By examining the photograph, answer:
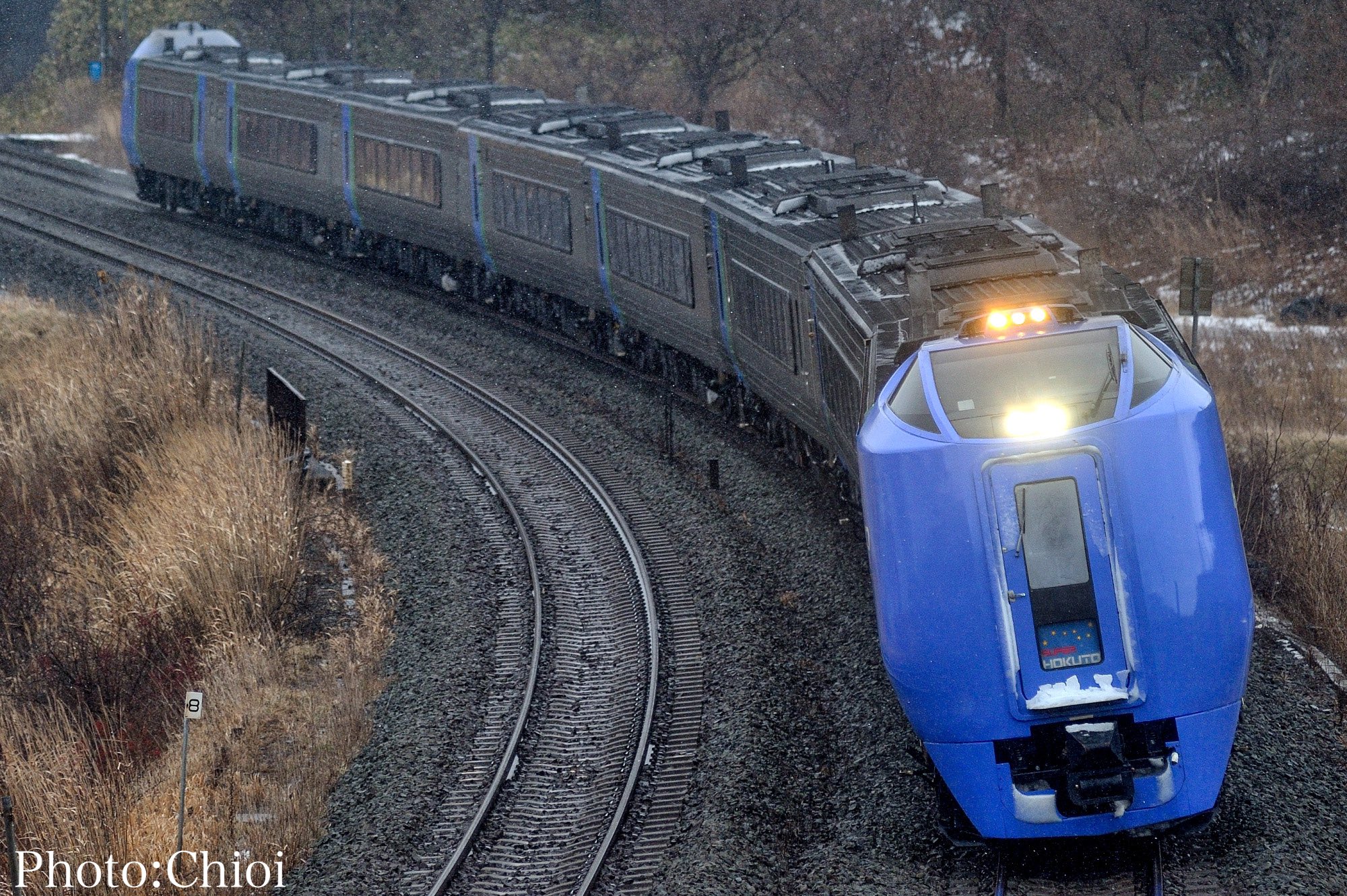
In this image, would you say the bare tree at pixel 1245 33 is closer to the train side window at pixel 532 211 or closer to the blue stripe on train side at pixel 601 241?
the train side window at pixel 532 211

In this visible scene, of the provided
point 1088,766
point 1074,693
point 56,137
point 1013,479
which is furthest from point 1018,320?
point 56,137

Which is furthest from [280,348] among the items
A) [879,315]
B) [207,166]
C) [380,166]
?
[879,315]

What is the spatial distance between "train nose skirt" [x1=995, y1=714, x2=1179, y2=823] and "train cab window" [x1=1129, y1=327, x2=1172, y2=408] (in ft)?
6.20

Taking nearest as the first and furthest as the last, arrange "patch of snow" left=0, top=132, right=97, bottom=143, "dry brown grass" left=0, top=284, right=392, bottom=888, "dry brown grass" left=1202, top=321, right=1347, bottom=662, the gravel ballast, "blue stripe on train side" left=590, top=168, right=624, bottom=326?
the gravel ballast → "dry brown grass" left=0, top=284, right=392, bottom=888 → "dry brown grass" left=1202, top=321, right=1347, bottom=662 → "blue stripe on train side" left=590, top=168, right=624, bottom=326 → "patch of snow" left=0, top=132, right=97, bottom=143

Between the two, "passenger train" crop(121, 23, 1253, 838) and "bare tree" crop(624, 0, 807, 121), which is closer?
"passenger train" crop(121, 23, 1253, 838)

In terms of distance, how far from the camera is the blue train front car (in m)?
8.68

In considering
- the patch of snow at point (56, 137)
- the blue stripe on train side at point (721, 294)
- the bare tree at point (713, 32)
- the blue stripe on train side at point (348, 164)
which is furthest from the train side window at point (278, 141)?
the patch of snow at point (56, 137)

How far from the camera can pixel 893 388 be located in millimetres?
9578

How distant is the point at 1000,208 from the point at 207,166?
22.2 m

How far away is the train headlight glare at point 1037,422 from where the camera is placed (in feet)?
29.1

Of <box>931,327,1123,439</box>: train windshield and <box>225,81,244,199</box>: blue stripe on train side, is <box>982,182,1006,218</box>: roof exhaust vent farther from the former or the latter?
<box>225,81,244,199</box>: blue stripe on train side

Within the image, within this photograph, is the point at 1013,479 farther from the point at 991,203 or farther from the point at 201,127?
the point at 201,127

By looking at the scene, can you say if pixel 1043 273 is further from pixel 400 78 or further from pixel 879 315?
pixel 400 78

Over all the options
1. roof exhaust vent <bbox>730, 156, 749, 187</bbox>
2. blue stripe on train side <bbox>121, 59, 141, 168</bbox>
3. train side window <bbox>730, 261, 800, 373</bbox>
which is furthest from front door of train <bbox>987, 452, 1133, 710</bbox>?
blue stripe on train side <bbox>121, 59, 141, 168</bbox>
